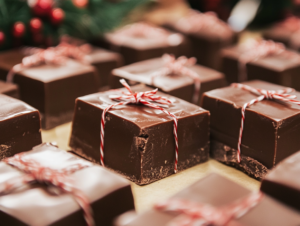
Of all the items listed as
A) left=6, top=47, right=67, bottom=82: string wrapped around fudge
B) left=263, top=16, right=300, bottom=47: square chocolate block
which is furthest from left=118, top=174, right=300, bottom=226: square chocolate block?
left=263, top=16, right=300, bottom=47: square chocolate block

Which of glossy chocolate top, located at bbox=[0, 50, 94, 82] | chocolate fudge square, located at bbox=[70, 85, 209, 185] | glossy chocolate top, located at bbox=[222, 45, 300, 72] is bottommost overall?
chocolate fudge square, located at bbox=[70, 85, 209, 185]

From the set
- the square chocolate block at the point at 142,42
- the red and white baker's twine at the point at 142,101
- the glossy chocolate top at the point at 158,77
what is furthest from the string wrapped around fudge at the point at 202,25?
the red and white baker's twine at the point at 142,101

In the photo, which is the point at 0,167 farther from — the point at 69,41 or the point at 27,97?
the point at 69,41

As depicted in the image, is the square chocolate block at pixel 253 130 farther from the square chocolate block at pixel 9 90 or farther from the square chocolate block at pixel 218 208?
the square chocolate block at pixel 9 90

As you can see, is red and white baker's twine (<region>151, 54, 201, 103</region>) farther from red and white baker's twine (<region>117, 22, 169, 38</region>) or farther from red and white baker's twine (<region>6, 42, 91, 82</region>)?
red and white baker's twine (<region>117, 22, 169, 38</region>)

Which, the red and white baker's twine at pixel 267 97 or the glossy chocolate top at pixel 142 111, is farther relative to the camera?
the red and white baker's twine at pixel 267 97

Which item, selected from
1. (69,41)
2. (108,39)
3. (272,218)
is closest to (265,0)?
(108,39)

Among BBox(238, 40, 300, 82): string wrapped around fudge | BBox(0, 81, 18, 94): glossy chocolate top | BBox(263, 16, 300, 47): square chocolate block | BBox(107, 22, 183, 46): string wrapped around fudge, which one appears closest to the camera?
BBox(0, 81, 18, 94): glossy chocolate top
